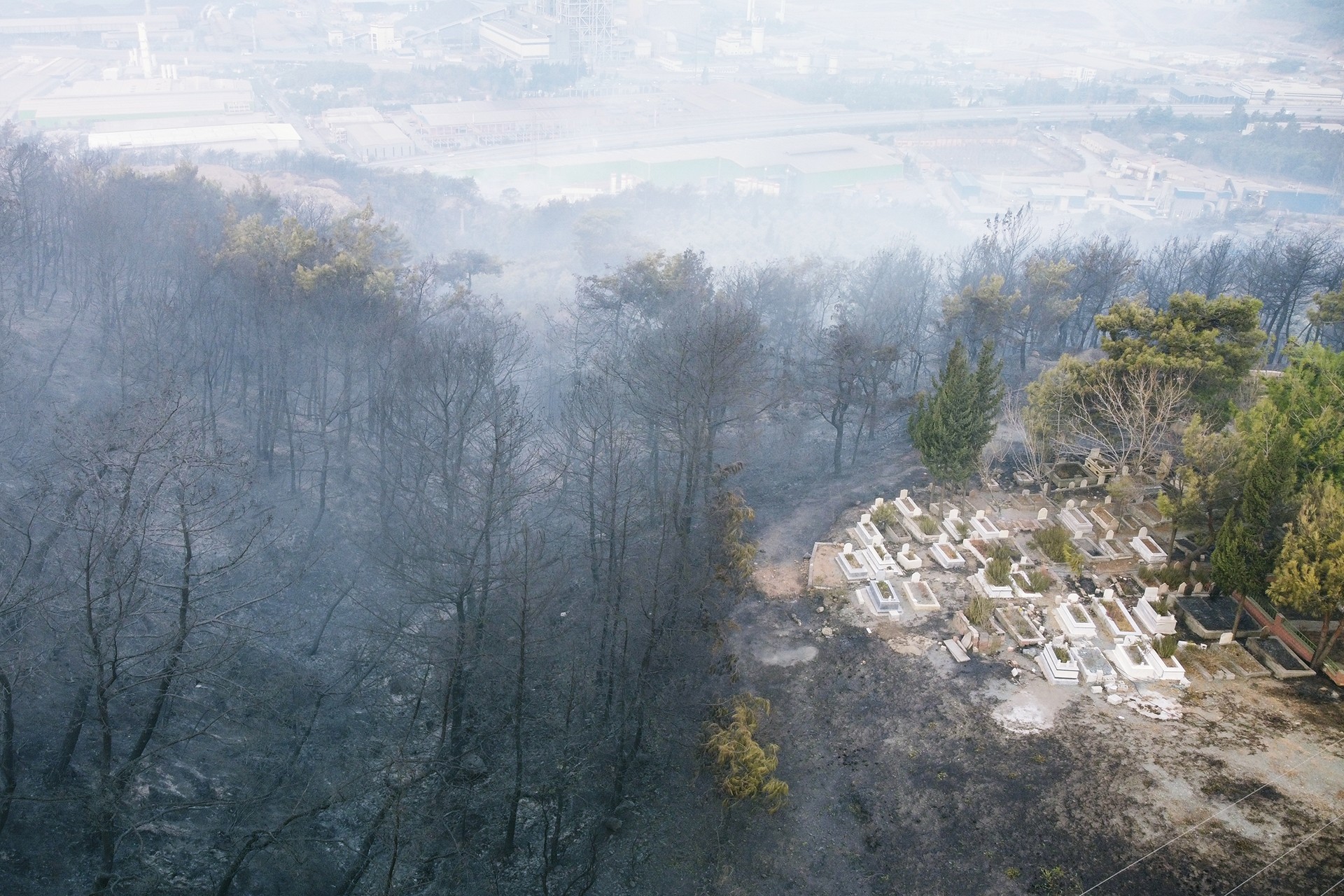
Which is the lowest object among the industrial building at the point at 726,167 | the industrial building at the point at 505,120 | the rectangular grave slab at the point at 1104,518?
the rectangular grave slab at the point at 1104,518

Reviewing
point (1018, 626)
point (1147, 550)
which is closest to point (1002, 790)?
point (1018, 626)

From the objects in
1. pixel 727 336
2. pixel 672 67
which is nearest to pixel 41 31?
pixel 672 67

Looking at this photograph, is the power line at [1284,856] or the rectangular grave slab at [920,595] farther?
the rectangular grave slab at [920,595]

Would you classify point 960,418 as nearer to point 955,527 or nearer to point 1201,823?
point 955,527

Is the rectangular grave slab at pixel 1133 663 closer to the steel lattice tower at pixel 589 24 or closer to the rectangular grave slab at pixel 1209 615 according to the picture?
the rectangular grave slab at pixel 1209 615

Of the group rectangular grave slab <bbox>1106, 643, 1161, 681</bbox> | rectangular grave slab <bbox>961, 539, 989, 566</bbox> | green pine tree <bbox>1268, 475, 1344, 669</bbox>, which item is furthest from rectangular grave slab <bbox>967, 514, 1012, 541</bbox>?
green pine tree <bbox>1268, 475, 1344, 669</bbox>

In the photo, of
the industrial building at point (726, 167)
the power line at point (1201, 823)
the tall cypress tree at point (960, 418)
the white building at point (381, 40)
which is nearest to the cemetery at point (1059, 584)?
the tall cypress tree at point (960, 418)

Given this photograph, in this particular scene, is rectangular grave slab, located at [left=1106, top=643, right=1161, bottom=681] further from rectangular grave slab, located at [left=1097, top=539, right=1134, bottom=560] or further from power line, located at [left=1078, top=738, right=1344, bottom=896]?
rectangular grave slab, located at [left=1097, top=539, right=1134, bottom=560]
